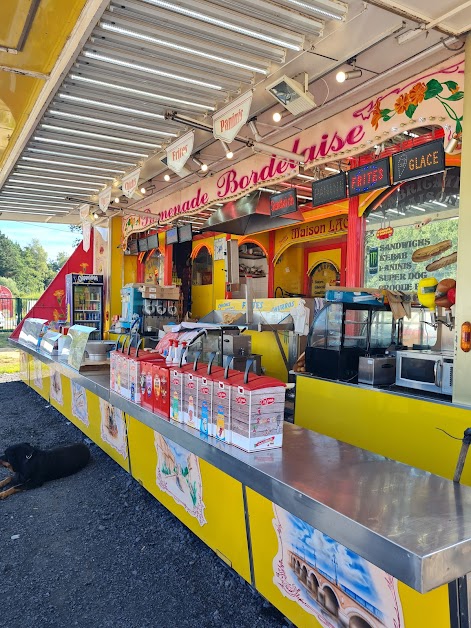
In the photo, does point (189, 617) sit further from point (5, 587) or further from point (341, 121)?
point (341, 121)

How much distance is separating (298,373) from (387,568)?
2.48m

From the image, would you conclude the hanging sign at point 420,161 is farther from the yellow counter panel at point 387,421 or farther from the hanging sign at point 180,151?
the hanging sign at point 180,151

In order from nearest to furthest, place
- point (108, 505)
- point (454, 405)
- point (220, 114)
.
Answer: point (454, 405), point (108, 505), point (220, 114)

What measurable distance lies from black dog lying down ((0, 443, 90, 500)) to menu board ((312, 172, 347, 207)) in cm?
352

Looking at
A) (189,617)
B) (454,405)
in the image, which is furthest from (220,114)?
(189,617)

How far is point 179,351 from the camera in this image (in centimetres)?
268

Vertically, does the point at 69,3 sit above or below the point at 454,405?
above

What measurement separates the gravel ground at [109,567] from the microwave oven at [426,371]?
5.17 ft

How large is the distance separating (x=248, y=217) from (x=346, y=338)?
4992 millimetres

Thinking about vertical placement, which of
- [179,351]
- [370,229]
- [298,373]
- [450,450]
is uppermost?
[370,229]

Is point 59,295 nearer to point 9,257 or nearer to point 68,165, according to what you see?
point 68,165

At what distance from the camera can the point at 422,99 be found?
342 centimetres

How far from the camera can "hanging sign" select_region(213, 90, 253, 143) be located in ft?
11.6

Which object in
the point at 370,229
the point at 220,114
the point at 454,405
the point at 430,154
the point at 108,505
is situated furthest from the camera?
the point at 370,229
